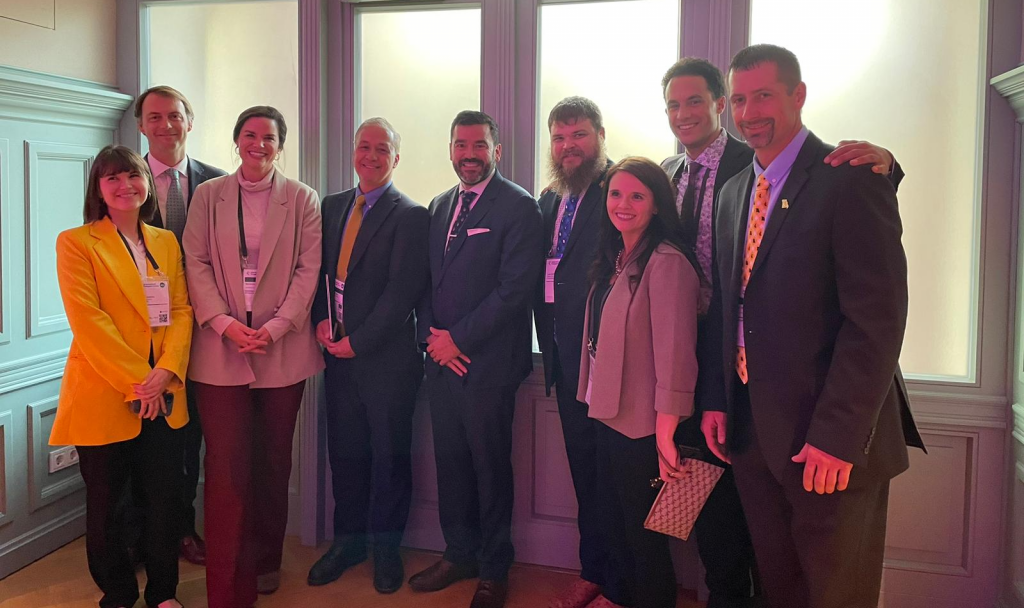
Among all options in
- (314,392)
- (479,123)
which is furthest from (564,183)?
(314,392)

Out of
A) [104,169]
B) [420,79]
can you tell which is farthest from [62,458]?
[420,79]

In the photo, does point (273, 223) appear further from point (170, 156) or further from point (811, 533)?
point (811, 533)

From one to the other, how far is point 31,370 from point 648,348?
2.67 meters

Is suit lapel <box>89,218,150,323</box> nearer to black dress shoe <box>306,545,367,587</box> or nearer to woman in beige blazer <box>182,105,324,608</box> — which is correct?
woman in beige blazer <box>182,105,324,608</box>

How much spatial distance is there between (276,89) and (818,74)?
2377 mm

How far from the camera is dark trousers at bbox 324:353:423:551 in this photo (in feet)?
9.91

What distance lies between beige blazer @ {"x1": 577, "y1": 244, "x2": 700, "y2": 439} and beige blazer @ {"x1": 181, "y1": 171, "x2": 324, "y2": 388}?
119 centimetres

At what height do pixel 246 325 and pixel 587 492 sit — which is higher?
pixel 246 325

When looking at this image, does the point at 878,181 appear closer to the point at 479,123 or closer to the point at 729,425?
the point at 729,425

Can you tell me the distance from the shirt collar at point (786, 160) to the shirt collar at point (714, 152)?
46 cm

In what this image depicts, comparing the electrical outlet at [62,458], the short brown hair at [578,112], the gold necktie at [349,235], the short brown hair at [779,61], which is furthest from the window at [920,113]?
the electrical outlet at [62,458]

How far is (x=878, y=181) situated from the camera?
178cm

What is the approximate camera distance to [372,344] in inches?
114

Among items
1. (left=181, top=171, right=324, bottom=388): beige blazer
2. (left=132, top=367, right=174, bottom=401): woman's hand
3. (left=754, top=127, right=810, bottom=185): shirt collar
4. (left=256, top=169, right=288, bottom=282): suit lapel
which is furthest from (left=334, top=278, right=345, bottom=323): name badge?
(left=754, top=127, right=810, bottom=185): shirt collar
